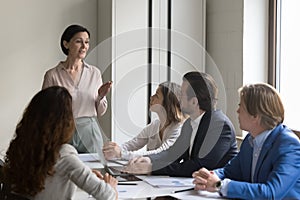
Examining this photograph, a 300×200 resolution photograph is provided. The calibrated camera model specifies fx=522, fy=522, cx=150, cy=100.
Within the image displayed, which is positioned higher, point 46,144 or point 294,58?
point 294,58

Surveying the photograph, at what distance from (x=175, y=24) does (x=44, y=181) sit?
95.1 inches

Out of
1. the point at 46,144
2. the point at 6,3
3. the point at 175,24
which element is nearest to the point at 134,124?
the point at 175,24

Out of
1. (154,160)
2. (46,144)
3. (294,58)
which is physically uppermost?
(294,58)

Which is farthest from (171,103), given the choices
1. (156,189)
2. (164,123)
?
(156,189)

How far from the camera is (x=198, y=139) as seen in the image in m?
2.57

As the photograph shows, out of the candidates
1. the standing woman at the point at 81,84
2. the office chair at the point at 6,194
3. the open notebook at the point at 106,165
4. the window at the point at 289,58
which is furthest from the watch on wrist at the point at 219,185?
the window at the point at 289,58

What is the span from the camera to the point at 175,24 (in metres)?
4.02

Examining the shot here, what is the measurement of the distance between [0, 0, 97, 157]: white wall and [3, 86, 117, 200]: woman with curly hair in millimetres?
2273

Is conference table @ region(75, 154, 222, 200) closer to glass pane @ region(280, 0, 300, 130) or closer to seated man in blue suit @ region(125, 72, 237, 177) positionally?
seated man in blue suit @ region(125, 72, 237, 177)

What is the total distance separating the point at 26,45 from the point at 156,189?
228 cm

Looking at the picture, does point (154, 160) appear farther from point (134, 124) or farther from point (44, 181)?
point (134, 124)

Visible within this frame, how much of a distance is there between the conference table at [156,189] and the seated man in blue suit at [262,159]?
2.6 inches

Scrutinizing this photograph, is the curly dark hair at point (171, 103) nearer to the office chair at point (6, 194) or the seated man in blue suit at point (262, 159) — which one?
the seated man in blue suit at point (262, 159)

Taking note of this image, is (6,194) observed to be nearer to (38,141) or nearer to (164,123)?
(38,141)
